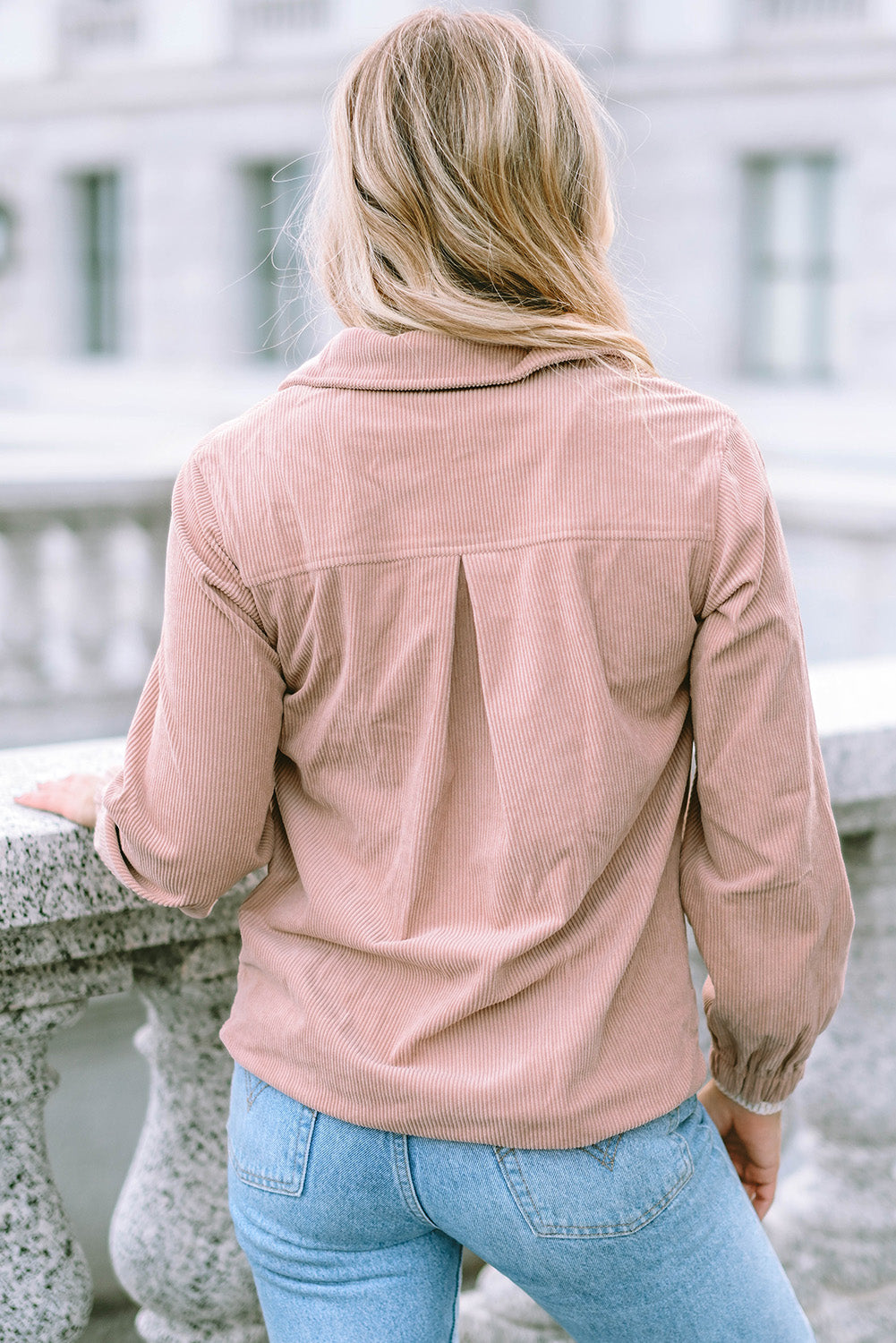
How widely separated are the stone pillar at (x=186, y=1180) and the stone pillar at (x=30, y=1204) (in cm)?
11

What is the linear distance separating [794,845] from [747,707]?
0.44 feet

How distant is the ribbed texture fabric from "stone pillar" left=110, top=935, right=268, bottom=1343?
464 millimetres

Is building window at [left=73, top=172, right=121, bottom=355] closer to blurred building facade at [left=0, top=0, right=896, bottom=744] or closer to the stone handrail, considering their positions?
blurred building facade at [left=0, top=0, right=896, bottom=744]

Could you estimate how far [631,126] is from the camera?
13594mm

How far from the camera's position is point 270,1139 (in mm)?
1235

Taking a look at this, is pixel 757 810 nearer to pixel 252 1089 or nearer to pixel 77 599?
pixel 252 1089

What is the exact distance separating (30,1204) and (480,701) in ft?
2.77

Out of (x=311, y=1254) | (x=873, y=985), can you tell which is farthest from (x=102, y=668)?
(x=311, y=1254)

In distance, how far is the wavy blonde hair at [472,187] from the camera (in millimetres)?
1129

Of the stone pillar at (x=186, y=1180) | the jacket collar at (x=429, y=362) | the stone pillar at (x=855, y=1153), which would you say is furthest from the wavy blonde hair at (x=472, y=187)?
the stone pillar at (x=855, y=1153)

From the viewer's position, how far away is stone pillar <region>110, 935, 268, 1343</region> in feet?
5.50

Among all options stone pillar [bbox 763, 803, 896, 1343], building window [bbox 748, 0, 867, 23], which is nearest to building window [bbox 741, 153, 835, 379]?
building window [bbox 748, 0, 867, 23]

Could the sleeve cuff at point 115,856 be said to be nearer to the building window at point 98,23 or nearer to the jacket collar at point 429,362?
the jacket collar at point 429,362

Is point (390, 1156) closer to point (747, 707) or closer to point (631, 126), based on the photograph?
point (747, 707)
